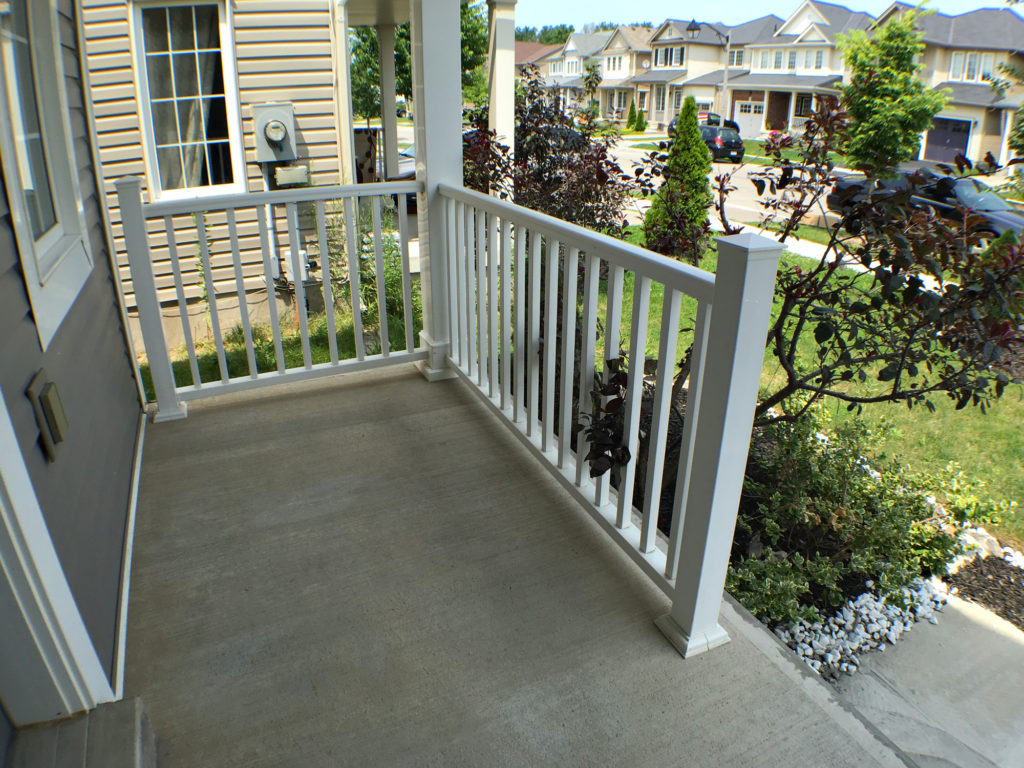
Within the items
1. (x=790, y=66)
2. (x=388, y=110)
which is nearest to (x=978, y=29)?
(x=790, y=66)

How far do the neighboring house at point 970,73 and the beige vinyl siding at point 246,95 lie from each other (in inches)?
944

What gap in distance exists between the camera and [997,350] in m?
2.42

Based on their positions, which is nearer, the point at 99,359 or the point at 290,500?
the point at 99,359

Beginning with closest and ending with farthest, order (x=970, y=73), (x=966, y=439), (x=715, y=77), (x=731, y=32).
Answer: (x=966, y=439) < (x=970, y=73) < (x=715, y=77) < (x=731, y=32)

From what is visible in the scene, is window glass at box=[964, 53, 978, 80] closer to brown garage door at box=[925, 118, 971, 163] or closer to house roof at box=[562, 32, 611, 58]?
brown garage door at box=[925, 118, 971, 163]

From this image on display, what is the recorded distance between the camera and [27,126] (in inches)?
78.4

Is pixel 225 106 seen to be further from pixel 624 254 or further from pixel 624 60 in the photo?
pixel 624 60

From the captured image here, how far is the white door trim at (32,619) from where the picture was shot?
1.23 m

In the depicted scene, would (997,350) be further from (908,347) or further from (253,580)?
(253,580)

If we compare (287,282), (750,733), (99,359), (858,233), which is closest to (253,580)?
(99,359)

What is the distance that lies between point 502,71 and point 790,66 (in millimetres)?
35673

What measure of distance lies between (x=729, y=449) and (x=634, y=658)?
64cm

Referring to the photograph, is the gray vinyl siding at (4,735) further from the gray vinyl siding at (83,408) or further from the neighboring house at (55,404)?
the gray vinyl siding at (83,408)

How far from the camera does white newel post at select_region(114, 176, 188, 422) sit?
2.76m
